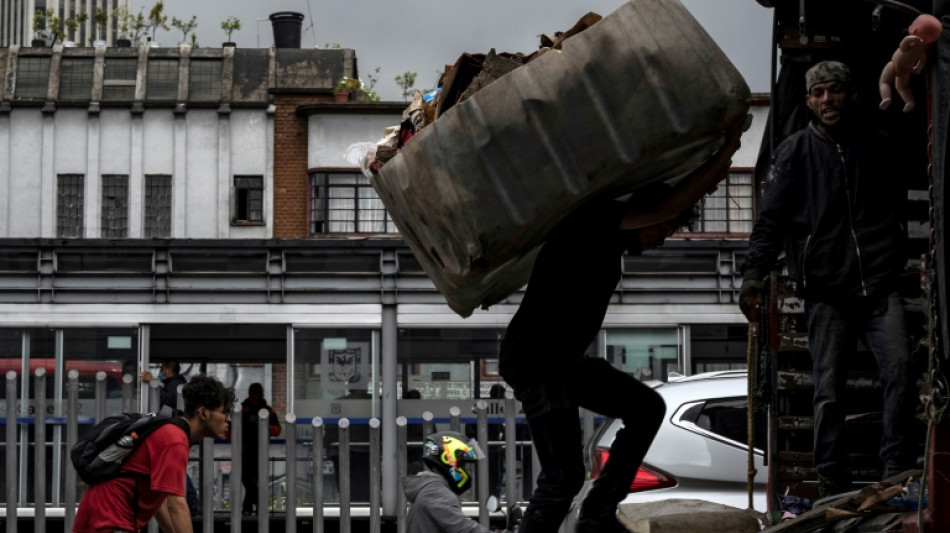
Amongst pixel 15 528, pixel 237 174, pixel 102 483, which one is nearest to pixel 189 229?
pixel 237 174

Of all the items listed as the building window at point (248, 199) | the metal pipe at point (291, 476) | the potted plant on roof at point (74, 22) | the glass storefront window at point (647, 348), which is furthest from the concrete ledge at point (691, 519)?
the building window at point (248, 199)

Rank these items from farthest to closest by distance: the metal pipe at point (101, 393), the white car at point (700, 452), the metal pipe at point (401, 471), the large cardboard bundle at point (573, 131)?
1. the metal pipe at point (101, 393)
2. the metal pipe at point (401, 471)
3. the white car at point (700, 452)
4. the large cardboard bundle at point (573, 131)

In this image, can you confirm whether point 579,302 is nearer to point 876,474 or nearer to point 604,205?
point 604,205

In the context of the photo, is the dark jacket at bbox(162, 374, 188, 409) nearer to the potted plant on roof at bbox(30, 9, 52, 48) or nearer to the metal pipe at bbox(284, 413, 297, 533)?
the metal pipe at bbox(284, 413, 297, 533)

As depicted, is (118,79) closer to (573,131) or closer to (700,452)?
(700,452)

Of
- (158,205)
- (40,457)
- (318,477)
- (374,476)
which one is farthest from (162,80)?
(374,476)

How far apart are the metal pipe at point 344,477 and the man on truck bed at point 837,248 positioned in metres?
6.58

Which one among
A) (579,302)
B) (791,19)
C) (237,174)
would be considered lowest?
(579,302)

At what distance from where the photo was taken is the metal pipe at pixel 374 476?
43.6 ft

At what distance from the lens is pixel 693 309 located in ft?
97.4

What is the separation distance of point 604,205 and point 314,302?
24.3 m

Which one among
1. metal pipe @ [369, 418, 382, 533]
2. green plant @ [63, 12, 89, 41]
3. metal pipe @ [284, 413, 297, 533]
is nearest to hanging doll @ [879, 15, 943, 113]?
metal pipe @ [369, 418, 382, 533]

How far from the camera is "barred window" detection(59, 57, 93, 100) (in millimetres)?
45469

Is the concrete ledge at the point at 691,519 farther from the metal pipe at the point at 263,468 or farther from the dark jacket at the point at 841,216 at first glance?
the metal pipe at the point at 263,468
